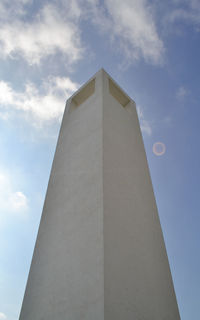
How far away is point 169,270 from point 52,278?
245cm

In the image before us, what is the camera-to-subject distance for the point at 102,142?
4.80 m

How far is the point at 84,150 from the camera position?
5.21 m

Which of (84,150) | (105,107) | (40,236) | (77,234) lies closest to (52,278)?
(77,234)

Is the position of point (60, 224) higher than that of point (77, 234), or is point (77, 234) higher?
point (60, 224)

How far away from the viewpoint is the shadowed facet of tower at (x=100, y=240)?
9.66 ft

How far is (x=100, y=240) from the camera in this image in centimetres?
321

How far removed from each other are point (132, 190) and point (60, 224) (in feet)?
5.63

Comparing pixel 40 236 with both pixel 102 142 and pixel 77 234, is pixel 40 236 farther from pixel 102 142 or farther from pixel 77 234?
pixel 102 142

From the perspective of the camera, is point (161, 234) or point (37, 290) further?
point (161, 234)

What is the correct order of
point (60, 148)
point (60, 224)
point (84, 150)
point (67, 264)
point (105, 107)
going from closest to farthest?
1. point (67, 264)
2. point (60, 224)
3. point (84, 150)
4. point (105, 107)
5. point (60, 148)

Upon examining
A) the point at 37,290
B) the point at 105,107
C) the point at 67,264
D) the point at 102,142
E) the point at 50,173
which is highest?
the point at 105,107

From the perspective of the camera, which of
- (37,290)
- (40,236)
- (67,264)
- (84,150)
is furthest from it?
(84,150)

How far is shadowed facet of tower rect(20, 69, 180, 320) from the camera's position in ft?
9.66

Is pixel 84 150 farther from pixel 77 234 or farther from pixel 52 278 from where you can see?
pixel 52 278
